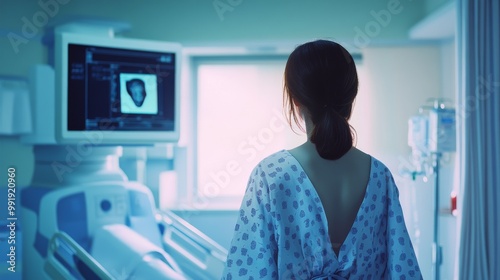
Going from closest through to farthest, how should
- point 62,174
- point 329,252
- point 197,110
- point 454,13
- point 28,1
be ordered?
1. point 329,252
2. point 62,174
3. point 28,1
4. point 454,13
5. point 197,110

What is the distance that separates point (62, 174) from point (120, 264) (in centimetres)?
52

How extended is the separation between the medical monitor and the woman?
142 centimetres

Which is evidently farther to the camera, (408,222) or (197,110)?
(197,110)

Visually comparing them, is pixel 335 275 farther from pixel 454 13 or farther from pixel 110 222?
pixel 454 13

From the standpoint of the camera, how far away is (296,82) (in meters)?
1.20

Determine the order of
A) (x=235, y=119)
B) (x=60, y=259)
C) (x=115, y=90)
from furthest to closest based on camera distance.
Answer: (x=235, y=119)
(x=115, y=90)
(x=60, y=259)

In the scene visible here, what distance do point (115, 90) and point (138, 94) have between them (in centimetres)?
12

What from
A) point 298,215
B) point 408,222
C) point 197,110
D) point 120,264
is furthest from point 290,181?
point 197,110

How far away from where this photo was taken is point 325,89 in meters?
1.18

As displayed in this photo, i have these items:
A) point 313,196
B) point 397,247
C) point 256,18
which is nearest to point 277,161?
point 313,196

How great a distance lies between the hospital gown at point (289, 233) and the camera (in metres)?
1.18

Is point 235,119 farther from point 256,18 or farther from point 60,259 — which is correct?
point 60,259

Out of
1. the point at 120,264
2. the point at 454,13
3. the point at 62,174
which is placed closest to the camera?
the point at 120,264

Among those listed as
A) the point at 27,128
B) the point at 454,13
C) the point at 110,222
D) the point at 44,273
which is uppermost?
the point at 454,13
